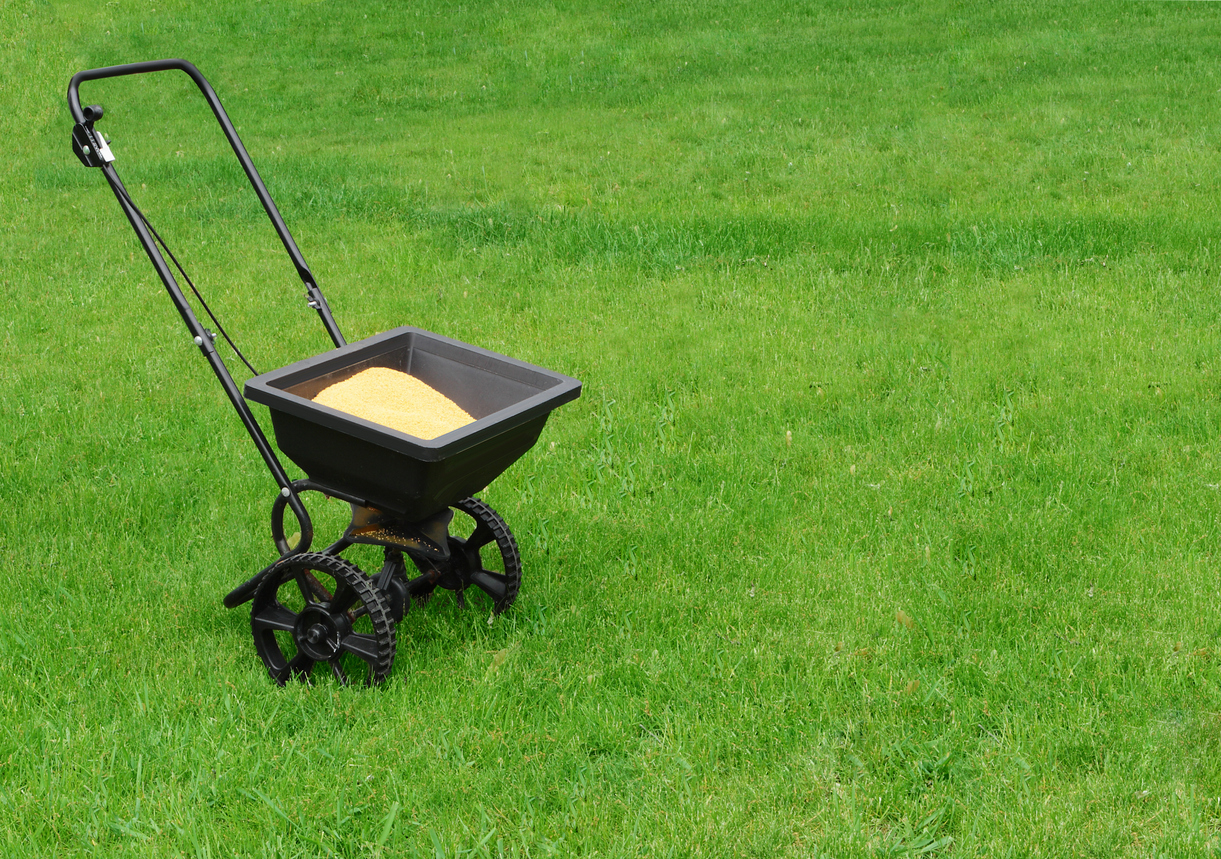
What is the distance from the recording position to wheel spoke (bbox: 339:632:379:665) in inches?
152

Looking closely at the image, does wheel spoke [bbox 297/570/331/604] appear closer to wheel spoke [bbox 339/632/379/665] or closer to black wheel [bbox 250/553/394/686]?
black wheel [bbox 250/553/394/686]

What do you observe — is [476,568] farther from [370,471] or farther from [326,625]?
[370,471]

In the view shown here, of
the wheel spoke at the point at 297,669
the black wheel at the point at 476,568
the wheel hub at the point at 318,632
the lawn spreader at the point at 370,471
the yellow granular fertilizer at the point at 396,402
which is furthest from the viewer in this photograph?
the black wheel at the point at 476,568

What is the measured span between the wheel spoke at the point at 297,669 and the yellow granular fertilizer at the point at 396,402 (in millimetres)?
910

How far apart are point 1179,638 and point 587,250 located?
17.7 feet

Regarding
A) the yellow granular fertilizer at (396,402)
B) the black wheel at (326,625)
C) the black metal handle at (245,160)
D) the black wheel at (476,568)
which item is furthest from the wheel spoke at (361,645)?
the black metal handle at (245,160)

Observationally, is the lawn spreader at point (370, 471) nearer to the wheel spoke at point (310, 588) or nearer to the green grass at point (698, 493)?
the wheel spoke at point (310, 588)

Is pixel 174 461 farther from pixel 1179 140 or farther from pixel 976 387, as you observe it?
pixel 1179 140

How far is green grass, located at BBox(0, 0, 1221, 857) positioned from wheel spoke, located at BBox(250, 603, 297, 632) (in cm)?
19

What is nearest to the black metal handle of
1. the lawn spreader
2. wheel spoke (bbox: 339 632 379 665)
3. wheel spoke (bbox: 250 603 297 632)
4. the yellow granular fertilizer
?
the lawn spreader

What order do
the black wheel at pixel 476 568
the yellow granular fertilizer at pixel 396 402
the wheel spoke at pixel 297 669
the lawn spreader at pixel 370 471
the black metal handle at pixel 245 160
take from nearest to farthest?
the lawn spreader at pixel 370 471, the yellow granular fertilizer at pixel 396 402, the wheel spoke at pixel 297 669, the black metal handle at pixel 245 160, the black wheel at pixel 476 568

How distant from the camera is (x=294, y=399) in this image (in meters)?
3.59

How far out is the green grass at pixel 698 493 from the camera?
344cm

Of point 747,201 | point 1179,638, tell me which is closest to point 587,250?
point 747,201
